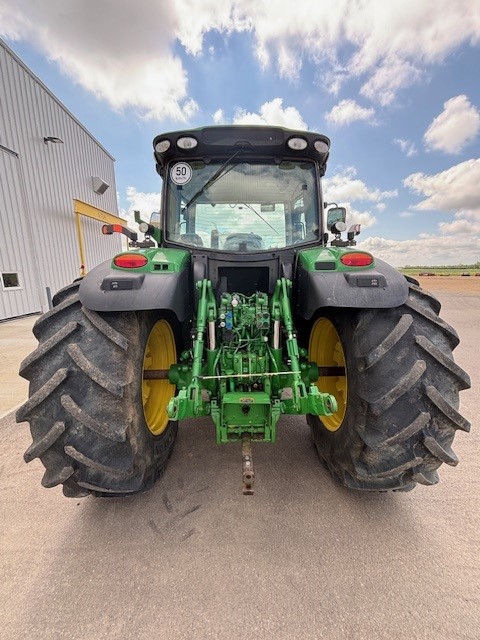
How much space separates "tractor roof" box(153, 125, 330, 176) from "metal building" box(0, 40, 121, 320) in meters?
7.98

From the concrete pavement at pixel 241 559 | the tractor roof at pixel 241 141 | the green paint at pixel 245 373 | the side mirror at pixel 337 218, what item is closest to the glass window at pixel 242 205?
the tractor roof at pixel 241 141

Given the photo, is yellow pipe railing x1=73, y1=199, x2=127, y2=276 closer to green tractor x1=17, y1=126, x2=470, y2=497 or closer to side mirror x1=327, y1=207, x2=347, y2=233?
green tractor x1=17, y1=126, x2=470, y2=497

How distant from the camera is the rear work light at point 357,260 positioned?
6.12 ft

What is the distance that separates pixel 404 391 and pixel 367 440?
0.33 m

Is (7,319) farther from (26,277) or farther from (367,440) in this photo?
(367,440)

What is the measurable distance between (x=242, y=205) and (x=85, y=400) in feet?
5.82

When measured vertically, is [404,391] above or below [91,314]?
below

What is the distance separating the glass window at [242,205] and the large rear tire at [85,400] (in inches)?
42.3

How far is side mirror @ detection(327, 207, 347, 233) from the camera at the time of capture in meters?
2.82

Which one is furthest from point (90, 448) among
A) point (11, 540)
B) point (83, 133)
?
point (83, 133)

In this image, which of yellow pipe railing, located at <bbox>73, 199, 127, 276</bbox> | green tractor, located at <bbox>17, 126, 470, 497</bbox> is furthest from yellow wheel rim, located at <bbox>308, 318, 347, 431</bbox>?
yellow pipe railing, located at <bbox>73, 199, 127, 276</bbox>

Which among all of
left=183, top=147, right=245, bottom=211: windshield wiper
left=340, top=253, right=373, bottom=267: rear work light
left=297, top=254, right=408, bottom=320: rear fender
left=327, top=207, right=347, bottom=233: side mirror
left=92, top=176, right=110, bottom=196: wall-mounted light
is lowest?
left=297, top=254, right=408, bottom=320: rear fender

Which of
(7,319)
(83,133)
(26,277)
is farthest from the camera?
(83,133)

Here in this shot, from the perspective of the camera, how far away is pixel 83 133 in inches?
492
